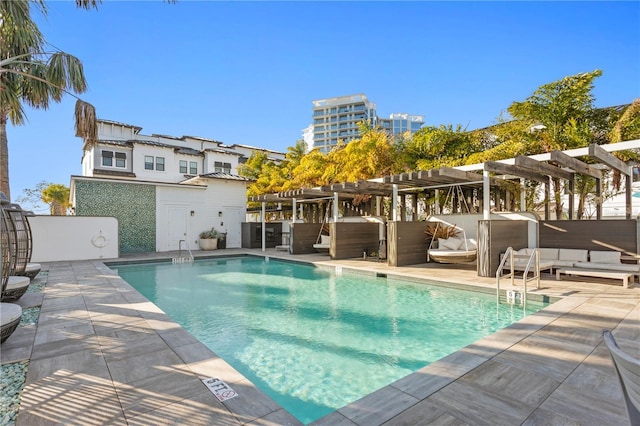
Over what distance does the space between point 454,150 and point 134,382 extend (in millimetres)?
13742

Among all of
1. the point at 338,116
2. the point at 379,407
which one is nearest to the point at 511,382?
the point at 379,407

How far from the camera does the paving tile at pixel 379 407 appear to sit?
224 cm

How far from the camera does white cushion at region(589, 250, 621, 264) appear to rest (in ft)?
24.2

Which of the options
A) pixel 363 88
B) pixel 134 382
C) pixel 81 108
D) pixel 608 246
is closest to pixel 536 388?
pixel 134 382

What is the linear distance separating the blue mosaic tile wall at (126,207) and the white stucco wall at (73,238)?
43.3 inches

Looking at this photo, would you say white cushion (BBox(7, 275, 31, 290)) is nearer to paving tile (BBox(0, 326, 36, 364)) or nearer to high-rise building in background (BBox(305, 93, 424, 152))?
paving tile (BBox(0, 326, 36, 364))

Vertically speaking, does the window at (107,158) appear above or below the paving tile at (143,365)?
above

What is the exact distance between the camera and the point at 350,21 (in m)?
10.9

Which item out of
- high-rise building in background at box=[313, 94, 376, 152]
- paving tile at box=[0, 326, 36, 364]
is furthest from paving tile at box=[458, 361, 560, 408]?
high-rise building in background at box=[313, 94, 376, 152]

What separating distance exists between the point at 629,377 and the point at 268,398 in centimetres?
220

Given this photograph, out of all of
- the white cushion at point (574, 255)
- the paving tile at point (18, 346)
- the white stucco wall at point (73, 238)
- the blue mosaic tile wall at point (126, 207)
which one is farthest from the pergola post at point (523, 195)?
the white stucco wall at point (73, 238)

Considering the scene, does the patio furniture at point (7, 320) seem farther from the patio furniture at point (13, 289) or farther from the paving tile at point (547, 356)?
the paving tile at point (547, 356)

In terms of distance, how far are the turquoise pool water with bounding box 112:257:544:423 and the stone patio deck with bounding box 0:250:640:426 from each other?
80 cm

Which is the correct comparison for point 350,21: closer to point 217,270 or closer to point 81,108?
point 81,108
